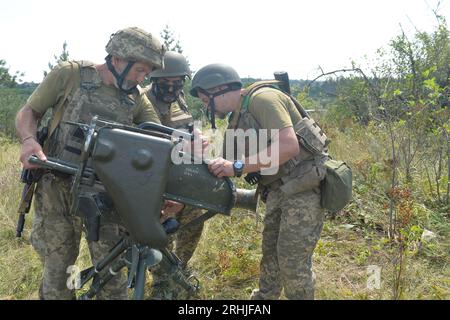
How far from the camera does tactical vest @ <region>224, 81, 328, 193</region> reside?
97.7 inches

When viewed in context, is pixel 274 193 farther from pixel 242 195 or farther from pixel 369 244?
pixel 369 244

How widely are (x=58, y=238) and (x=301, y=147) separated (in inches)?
63.9

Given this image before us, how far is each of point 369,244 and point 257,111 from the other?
2.52 meters

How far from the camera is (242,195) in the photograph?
100 inches

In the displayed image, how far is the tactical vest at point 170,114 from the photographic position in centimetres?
318

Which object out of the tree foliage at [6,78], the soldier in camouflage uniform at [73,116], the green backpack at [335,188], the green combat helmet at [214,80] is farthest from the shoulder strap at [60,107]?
the tree foliage at [6,78]

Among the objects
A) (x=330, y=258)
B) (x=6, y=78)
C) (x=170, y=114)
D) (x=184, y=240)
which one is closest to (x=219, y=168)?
(x=170, y=114)

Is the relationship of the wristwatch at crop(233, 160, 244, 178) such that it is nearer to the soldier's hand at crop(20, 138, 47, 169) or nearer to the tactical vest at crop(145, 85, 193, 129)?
the soldier's hand at crop(20, 138, 47, 169)

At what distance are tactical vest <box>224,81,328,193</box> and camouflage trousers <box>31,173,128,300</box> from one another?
1036 millimetres

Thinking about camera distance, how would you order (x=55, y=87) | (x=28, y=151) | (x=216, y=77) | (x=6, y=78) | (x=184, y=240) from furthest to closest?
(x=6, y=78) < (x=184, y=240) < (x=216, y=77) < (x=55, y=87) < (x=28, y=151)

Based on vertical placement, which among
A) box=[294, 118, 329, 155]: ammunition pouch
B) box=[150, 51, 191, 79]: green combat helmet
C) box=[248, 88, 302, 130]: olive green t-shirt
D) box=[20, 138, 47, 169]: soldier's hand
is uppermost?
box=[150, 51, 191, 79]: green combat helmet

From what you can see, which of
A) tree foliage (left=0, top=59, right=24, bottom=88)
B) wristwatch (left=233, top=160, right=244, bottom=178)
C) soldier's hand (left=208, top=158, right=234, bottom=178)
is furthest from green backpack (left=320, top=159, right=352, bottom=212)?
tree foliage (left=0, top=59, right=24, bottom=88)

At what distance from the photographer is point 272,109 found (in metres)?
2.31

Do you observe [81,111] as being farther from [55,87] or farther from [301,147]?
[301,147]
